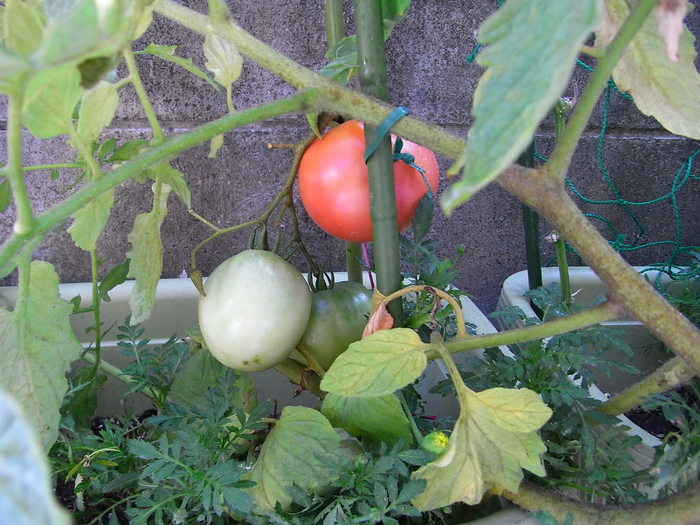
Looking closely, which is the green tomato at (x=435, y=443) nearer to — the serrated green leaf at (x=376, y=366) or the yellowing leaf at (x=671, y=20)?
the serrated green leaf at (x=376, y=366)

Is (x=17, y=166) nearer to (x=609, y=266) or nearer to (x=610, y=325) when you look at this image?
(x=609, y=266)

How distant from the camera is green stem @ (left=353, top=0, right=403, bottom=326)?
43cm

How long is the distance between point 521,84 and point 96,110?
0.32 meters

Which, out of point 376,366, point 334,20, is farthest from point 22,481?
point 334,20

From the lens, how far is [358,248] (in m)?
0.61

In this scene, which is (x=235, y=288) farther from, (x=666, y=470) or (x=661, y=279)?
(x=661, y=279)

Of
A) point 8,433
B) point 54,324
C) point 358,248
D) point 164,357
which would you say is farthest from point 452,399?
point 8,433

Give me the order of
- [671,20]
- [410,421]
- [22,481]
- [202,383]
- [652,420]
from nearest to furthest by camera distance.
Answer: [22,481], [671,20], [410,421], [202,383], [652,420]

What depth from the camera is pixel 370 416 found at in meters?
0.45

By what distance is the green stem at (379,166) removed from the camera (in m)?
0.43

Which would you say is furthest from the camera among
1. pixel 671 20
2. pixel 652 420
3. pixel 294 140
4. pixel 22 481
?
pixel 294 140

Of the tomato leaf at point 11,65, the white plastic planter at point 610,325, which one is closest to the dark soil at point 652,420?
the white plastic planter at point 610,325

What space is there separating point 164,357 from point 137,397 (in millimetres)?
245

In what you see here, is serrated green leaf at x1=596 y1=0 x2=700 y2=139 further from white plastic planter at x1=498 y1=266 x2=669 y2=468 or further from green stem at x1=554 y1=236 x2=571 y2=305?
white plastic planter at x1=498 y1=266 x2=669 y2=468
